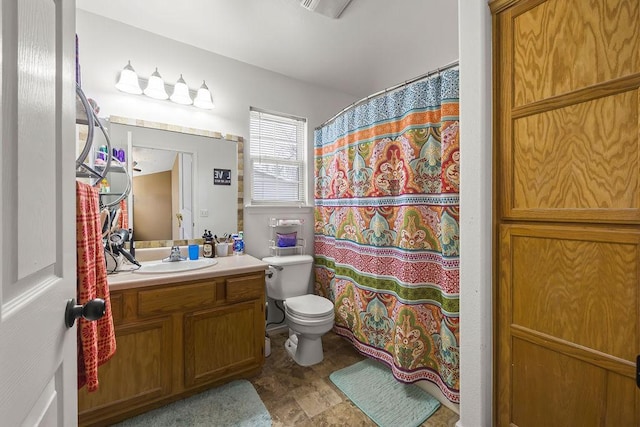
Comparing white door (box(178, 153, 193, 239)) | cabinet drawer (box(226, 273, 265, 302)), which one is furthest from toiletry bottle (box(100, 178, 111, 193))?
cabinet drawer (box(226, 273, 265, 302))

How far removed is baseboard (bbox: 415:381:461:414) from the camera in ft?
5.06

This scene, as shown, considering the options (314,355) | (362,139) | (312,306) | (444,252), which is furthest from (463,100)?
(314,355)

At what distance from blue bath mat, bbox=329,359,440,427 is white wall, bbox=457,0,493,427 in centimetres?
42

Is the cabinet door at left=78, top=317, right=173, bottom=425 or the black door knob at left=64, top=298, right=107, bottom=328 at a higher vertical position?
the black door knob at left=64, top=298, right=107, bottom=328

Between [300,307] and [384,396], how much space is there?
0.81 meters

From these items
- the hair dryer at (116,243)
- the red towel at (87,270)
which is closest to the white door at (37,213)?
the red towel at (87,270)

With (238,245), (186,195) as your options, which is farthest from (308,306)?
(186,195)

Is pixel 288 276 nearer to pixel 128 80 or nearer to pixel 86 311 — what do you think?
pixel 86 311

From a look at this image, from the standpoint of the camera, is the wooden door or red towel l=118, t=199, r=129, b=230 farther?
red towel l=118, t=199, r=129, b=230

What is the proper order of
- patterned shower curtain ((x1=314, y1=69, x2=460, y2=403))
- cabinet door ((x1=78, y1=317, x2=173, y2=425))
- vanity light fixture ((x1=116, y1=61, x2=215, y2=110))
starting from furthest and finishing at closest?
vanity light fixture ((x1=116, y1=61, x2=215, y2=110))
patterned shower curtain ((x1=314, y1=69, x2=460, y2=403))
cabinet door ((x1=78, y1=317, x2=173, y2=425))

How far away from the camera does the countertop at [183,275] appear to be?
1418 mm

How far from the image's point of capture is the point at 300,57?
224 centimetres

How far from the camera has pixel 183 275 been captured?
157 cm

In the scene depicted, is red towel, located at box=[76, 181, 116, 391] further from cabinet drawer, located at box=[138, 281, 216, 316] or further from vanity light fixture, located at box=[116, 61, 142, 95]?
vanity light fixture, located at box=[116, 61, 142, 95]
